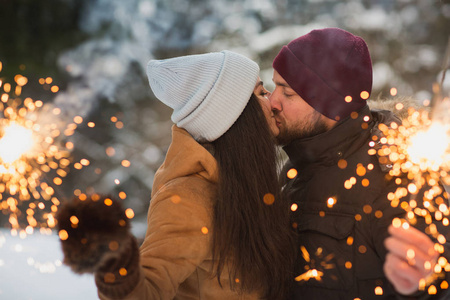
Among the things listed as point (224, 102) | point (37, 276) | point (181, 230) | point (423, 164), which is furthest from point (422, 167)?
point (37, 276)

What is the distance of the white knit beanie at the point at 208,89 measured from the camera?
1.35 m

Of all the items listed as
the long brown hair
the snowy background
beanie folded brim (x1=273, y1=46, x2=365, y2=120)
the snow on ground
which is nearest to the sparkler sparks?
beanie folded brim (x1=273, y1=46, x2=365, y2=120)

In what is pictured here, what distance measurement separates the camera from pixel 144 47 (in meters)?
4.71

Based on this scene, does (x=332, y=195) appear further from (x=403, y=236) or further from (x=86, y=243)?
(x=86, y=243)

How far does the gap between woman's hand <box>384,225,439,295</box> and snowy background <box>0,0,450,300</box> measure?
3197 mm

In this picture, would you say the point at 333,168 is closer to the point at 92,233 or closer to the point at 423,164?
the point at 423,164

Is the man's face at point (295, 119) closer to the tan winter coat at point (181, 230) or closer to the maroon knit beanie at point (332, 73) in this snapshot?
the maroon knit beanie at point (332, 73)

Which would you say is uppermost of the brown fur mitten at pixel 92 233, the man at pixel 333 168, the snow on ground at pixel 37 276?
the brown fur mitten at pixel 92 233

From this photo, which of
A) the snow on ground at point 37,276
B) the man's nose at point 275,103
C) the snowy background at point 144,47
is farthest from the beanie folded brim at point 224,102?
the snowy background at point 144,47

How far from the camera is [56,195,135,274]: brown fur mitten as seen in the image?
883mm

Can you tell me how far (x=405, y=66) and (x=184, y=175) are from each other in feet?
12.5

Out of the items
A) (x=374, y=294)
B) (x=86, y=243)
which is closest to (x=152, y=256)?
(x=86, y=243)

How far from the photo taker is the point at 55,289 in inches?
103

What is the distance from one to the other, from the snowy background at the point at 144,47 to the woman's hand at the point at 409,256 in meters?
3.20
